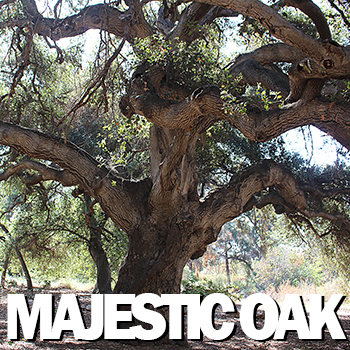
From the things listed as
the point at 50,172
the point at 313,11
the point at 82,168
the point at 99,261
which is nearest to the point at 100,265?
the point at 99,261

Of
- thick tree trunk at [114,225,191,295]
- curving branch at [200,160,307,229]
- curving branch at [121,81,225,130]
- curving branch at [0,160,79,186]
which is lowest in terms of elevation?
thick tree trunk at [114,225,191,295]

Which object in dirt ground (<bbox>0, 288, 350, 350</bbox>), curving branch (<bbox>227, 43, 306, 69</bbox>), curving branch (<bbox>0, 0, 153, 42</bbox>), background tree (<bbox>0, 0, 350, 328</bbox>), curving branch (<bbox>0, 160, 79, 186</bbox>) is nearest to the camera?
dirt ground (<bbox>0, 288, 350, 350</bbox>)

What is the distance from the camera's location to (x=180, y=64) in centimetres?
612

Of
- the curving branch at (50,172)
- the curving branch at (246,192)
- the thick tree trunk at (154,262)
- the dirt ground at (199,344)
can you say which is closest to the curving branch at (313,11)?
the curving branch at (246,192)

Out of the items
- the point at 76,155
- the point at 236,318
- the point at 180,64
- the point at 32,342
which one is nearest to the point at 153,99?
the point at 180,64

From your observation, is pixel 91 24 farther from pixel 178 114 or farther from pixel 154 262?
pixel 154 262

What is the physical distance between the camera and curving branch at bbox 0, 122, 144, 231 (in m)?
5.91

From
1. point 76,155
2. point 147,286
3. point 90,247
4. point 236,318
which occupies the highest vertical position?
point 76,155

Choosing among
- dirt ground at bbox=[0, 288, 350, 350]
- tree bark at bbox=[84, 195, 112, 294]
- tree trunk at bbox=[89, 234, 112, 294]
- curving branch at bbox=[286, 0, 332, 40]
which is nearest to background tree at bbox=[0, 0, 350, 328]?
curving branch at bbox=[286, 0, 332, 40]

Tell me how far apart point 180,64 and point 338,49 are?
277 centimetres

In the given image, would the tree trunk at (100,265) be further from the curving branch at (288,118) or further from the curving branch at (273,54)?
the curving branch at (288,118)

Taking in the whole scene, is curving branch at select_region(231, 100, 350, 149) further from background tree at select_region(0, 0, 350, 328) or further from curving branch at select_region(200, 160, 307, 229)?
curving branch at select_region(200, 160, 307, 229)

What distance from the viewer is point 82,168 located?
607 centimetres

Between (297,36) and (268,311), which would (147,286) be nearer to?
(268,311)
